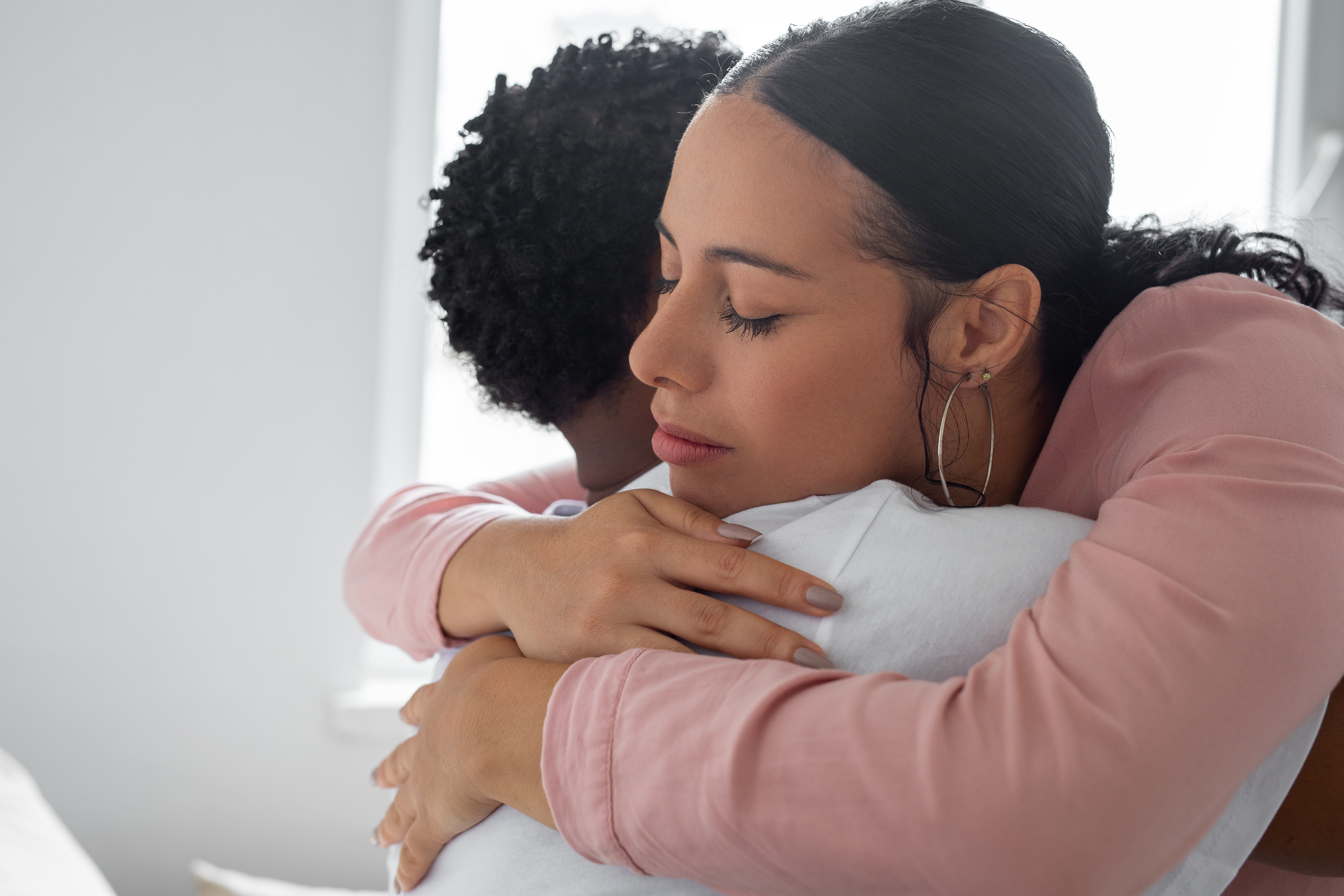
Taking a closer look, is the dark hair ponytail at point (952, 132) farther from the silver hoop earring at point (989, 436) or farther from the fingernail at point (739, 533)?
the fingernail at point (739, 533)

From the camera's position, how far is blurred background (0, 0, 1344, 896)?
2000 mm

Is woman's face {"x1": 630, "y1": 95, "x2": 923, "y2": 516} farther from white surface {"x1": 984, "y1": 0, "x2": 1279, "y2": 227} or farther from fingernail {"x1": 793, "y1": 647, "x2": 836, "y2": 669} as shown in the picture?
white surface {"x1": 984, "y1": 0, "x2": 1279, "y2": 227}

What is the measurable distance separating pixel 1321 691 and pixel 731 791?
13.5 inches

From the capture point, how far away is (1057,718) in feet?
1.58

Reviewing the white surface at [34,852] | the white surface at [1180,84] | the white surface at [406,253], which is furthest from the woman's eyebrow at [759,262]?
the white surface at [1180,84]

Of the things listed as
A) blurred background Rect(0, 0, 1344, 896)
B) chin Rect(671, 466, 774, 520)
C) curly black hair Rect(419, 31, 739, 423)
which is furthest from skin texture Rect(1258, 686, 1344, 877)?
blurred background Rect(0, 0, 1344, 896)

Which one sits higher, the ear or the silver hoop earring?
the ear

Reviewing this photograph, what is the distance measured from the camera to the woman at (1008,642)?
479 mm

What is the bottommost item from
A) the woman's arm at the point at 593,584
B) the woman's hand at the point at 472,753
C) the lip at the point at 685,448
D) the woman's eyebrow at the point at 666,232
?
the woman's hand at the point at 472,753

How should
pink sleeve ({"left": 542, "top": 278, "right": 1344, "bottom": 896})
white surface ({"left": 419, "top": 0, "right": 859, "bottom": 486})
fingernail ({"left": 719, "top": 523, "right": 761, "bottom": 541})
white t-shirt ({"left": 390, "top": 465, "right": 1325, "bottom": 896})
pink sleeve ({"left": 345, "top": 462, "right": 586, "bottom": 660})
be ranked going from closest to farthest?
pink sleeve ({"left": 542, "top": 278, "right": 1344, "bottom": 896}), white t-shirt ({"left": 390, "top": 465, "right": 1325, "bottom": 896}), fingernail ({"left": 719, "top": 523, "right": 761, "bottom": 541}), pink sleeve ({"left": 345, "top": 462, "right": 586, "bottom": 660}), white surface ({"left": 419, "top": 0, "right": 859, "bottom": 486})

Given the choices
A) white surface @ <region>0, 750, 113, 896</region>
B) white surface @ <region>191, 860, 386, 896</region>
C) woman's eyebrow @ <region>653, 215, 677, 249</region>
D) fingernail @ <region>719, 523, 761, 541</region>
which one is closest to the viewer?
fingernail @ <region>719, 523, 761, 541</region>

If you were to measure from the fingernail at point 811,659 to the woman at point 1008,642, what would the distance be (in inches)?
2.0

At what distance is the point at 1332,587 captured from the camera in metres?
0.53

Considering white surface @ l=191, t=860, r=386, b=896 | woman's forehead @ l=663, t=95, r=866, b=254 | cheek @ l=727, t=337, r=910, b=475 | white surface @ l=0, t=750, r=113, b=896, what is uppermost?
woman's forehead @ l=663, t=95, r=866, b=254
